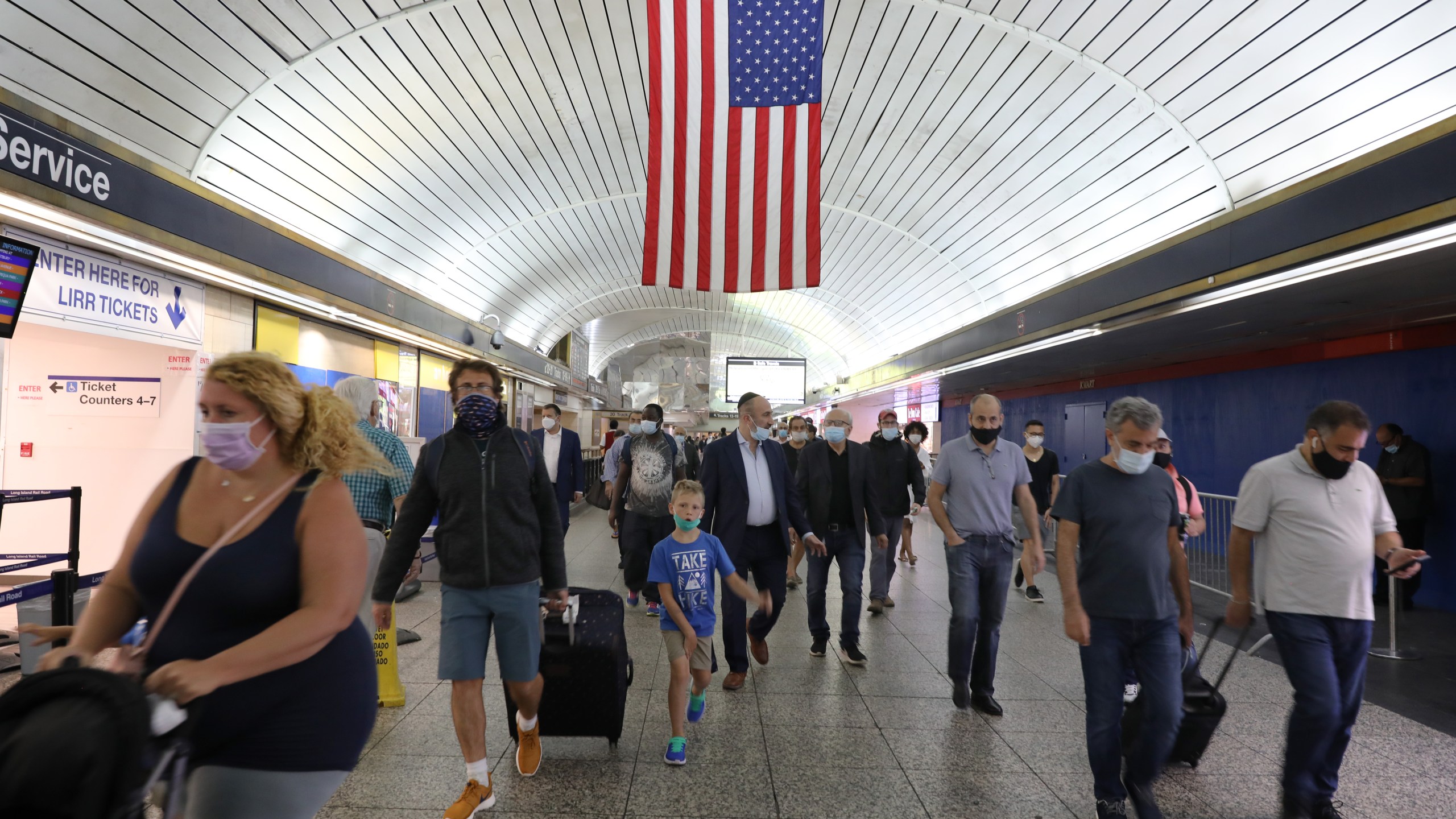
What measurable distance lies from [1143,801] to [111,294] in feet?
27.1

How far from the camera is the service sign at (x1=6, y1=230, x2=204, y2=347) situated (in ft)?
18.6

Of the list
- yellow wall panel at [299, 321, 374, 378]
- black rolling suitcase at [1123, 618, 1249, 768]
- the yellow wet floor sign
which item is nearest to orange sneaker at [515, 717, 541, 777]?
the yellow wet floor sign

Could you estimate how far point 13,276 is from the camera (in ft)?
16.5

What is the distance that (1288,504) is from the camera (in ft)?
10.1

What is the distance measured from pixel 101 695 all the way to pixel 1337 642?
396 cm

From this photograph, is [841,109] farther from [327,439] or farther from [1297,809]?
[327,439]

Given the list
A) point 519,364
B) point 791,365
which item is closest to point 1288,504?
point 519,364

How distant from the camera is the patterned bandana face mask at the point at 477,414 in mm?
3115

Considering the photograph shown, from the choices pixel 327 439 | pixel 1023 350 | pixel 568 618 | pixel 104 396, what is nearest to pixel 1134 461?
pixel 568 618

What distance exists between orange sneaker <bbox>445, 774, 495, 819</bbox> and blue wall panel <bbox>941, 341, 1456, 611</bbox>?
33.6 feet

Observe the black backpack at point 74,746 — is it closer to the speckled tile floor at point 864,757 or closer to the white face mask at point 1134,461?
the speckled tile floor at point 864,757

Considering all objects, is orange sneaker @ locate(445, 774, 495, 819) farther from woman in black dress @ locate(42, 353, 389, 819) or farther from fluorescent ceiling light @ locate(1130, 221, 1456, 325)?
fluorescent ceiling light @ locate(1130, 221, 1456, 325)

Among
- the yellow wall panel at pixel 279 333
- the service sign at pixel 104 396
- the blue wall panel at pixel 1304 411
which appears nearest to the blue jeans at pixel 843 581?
the yellow wall panel at pixel 279 333

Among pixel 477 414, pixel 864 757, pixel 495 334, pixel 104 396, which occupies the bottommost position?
pixel 864 757
